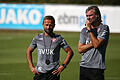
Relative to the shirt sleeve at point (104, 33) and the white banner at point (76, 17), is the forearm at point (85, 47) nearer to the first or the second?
the shirt sleeve at point (104, 33)

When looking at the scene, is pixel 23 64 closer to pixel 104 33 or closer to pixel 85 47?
pixel 85 47

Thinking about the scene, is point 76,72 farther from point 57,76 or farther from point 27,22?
point 27,22

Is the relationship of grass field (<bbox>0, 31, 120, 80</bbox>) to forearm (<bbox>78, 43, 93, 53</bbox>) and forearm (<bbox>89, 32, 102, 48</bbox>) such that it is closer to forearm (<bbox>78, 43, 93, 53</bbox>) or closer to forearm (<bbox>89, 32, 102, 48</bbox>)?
forearm (<bbox>78, 43, 93, 53</bbox>)

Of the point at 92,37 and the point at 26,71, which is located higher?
the point at 92,37

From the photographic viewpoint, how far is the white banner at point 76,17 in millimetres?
25266

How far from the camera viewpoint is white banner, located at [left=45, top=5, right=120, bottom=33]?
2527 cm

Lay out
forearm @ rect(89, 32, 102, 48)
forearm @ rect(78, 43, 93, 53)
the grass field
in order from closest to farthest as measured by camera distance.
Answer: forearm @ rect(89, 32, 102, 48) < forearm @ rect(78, 43, 93, 53) < the grass field

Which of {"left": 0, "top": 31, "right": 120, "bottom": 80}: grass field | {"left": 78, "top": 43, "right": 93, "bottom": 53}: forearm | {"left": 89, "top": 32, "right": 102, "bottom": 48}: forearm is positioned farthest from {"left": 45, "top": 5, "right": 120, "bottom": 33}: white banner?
{"left": 89, "top": 32, "right": 102, "bottom": 48}: forearm

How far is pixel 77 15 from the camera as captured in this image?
25469mm

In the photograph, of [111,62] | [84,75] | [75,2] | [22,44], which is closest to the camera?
[84,75]

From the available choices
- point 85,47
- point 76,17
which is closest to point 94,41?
point 85,47

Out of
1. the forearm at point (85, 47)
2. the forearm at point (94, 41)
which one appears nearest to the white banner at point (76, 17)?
the forearm at point (85, 47)

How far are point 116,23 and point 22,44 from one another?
888cm

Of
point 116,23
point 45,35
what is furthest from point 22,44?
point 45,35
